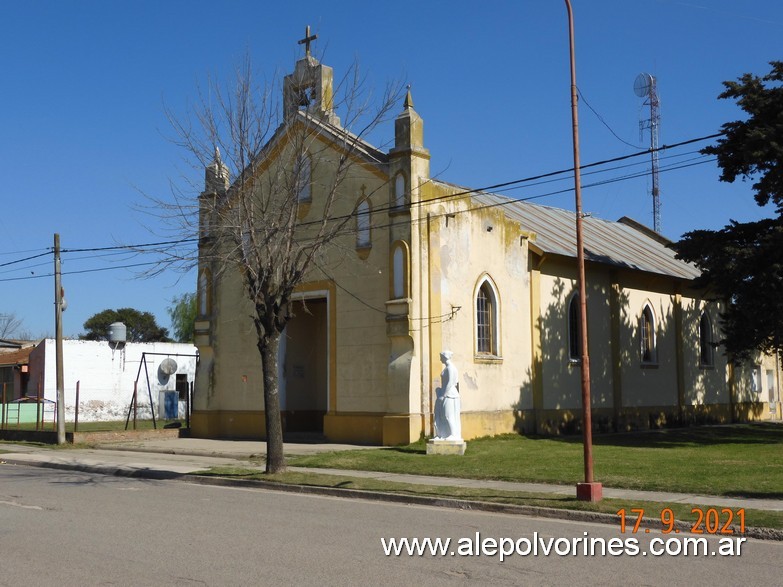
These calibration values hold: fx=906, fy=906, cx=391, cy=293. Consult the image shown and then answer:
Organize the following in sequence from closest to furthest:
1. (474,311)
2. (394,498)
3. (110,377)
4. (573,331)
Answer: (394,498) < (474,311) < (573,331) < (110,377)

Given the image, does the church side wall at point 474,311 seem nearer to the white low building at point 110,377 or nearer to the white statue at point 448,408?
the white statue at point 448,408

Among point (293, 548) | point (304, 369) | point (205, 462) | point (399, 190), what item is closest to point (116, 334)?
point (304, 369)

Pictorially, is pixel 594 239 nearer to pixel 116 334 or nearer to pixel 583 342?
pixel 583 342

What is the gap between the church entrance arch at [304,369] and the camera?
2894cm

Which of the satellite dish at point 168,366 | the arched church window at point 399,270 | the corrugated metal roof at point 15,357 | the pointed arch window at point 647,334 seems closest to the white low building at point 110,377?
the satellite dish at point 168,366

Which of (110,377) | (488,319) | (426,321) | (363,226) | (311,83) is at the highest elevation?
(311,83)

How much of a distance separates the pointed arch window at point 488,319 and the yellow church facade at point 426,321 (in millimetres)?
41

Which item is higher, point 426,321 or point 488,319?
point 488,319

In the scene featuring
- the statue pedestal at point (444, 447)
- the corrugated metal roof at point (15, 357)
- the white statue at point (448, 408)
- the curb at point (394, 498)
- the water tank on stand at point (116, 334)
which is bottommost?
the curb at point (394, 498)

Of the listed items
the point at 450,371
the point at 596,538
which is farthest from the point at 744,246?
the point at 596,538

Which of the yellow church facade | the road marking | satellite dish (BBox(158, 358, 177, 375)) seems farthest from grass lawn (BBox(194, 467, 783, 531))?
satellite dish (BBox(158, 358, 177, 375))

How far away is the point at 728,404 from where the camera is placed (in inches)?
1471

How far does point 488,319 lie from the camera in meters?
26.6

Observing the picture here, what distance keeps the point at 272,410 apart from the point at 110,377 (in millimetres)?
28915
